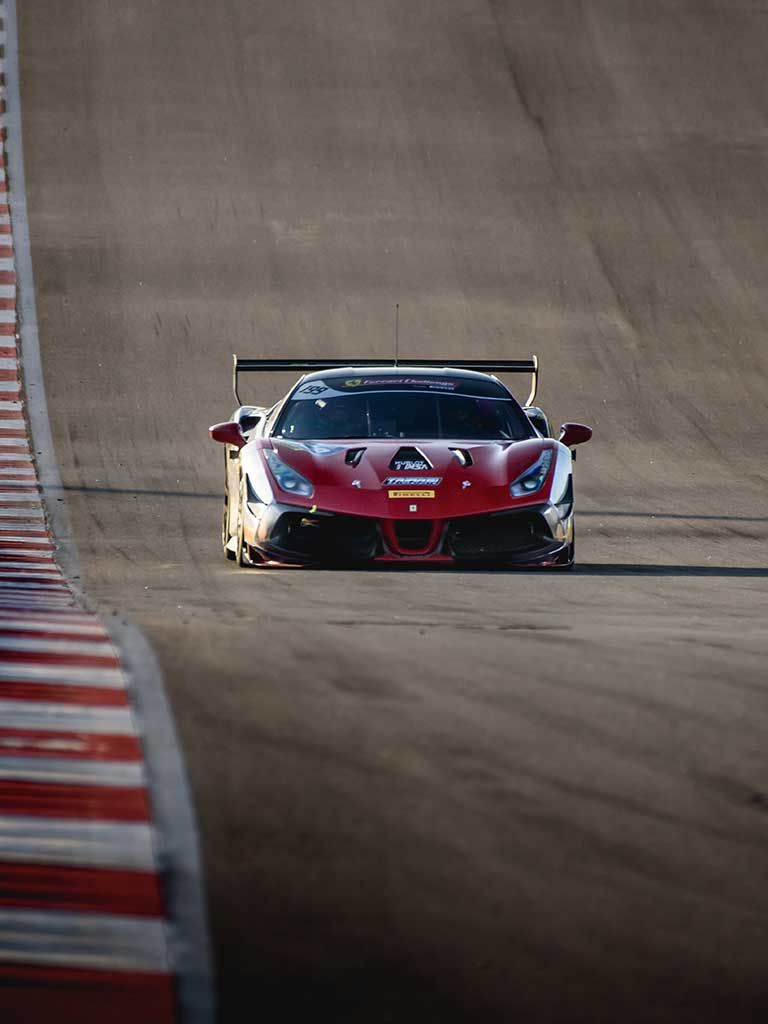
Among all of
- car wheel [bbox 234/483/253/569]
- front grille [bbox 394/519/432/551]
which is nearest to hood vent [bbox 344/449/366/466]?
front grille [bbox 394/519/432/551]

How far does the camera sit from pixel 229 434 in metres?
11.6

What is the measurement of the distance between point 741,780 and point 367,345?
17.2 meters

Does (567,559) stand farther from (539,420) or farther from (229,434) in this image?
(229,434)

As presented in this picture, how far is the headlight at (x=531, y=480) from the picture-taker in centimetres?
1071

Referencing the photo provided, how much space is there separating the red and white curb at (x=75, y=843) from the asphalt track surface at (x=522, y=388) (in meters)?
0.14

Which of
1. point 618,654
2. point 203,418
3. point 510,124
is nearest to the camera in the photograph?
point 618,654

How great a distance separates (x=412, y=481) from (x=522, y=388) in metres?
10.7

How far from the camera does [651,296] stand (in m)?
23.4

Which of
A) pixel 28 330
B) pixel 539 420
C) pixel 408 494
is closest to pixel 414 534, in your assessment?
pixel 408 494

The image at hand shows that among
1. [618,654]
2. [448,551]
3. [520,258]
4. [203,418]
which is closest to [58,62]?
[520,258]

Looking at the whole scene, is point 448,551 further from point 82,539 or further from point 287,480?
point 82,539

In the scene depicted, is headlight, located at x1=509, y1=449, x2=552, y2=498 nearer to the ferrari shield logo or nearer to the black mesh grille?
the ferrari shield logo

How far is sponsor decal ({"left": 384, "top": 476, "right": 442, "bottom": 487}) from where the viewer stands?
1059cm

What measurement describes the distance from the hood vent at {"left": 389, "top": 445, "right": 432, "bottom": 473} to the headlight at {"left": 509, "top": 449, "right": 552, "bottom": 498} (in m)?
0.51
